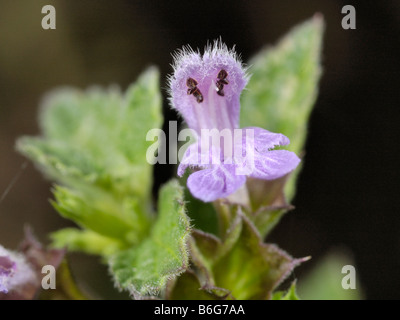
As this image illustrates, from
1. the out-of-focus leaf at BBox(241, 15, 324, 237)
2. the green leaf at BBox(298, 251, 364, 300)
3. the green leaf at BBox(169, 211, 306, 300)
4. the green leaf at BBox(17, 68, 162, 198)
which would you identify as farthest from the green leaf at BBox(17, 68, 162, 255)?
the green leaf at BBox(298, 251, 364, 300)

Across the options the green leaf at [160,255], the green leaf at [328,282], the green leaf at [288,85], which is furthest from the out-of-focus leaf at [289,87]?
the green leaf at [328,282]

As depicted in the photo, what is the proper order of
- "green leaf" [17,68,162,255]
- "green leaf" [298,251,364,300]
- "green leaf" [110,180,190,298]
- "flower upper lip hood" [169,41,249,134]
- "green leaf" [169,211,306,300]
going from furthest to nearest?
"green leaf" [298,251,364,300] < "green leaf" [17,68,162,255] < "flower upper lip hood" [169,41,249,134] < "green leaf" [169,211,306,300] < "green leaf" [110,180,190,298]

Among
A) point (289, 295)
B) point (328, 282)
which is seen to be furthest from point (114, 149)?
point (328, 282)

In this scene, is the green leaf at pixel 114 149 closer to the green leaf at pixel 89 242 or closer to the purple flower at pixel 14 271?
the green leaf at pixel 89 242

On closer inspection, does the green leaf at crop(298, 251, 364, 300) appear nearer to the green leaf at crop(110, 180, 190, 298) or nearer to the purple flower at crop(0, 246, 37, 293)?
the green leaf at crop(110, 180, 190, 298)

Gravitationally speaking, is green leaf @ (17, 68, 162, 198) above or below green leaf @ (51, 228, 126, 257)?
above

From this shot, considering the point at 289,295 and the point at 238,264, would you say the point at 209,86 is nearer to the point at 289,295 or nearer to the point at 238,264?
the point at 238,264
